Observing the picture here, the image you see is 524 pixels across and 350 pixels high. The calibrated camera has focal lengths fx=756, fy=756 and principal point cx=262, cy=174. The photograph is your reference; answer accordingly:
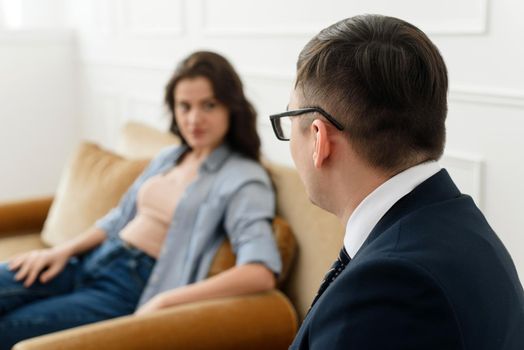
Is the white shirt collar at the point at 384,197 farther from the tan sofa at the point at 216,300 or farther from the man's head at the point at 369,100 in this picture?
the tan sofa at the point at 216,300

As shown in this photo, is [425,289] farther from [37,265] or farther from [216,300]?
[37,265]

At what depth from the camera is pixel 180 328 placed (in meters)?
1.75

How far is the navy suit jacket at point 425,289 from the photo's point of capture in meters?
0.83

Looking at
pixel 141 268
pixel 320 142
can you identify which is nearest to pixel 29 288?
pixel 141 268

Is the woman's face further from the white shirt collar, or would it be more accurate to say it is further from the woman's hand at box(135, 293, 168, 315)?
the white shirt collar

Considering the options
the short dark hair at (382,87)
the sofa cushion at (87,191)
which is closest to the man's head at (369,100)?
the short dark hair at (382,87)

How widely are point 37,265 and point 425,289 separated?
1.70 metres

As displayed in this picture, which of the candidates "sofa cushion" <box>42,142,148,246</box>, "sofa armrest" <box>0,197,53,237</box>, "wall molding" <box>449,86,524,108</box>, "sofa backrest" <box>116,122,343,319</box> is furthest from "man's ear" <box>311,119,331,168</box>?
"sofa armrest" <box>0,197,53,237</box>

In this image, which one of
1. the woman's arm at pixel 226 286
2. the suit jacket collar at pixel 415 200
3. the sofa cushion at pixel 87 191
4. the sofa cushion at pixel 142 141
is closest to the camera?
the suit jacket collar at pixel 415 200

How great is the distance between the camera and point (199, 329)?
1761 mm

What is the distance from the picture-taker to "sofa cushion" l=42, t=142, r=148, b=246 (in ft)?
8.66

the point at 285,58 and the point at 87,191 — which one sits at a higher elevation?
the point at 285,58

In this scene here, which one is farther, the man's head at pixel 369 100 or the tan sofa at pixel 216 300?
the tan sofa at pixel 216 300

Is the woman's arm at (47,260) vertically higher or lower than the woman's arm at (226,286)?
lower
